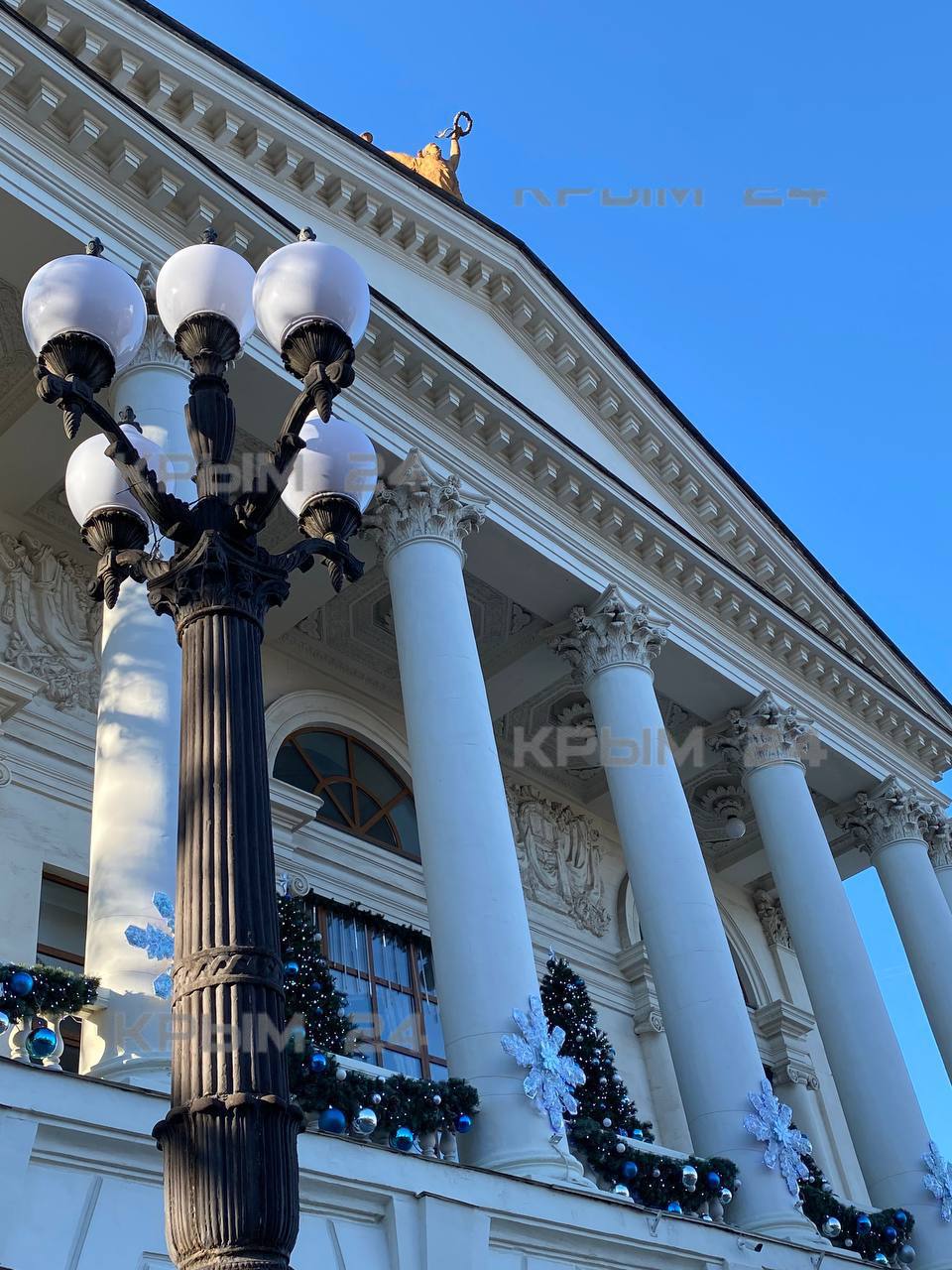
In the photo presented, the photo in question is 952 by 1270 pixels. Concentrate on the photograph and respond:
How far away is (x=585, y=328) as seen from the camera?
1777 centimetres

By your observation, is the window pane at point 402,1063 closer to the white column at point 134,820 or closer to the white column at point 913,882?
the white column at point 134,820

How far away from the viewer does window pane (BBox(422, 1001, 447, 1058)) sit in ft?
46.9

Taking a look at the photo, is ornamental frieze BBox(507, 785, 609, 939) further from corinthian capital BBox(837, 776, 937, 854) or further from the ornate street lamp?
the ornate street lamp

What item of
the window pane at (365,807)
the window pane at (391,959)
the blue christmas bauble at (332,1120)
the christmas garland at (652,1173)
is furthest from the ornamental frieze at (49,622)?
the christmas garland at (652,1173)

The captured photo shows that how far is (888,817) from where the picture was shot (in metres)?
18.9

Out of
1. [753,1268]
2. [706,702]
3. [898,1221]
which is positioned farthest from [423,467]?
[898,1221]

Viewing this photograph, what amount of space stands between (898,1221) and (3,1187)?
9449mm

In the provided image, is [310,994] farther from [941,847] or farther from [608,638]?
[941,847]

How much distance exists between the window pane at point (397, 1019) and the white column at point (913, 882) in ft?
23.2

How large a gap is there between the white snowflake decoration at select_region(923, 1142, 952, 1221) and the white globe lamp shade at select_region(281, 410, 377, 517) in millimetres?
11109

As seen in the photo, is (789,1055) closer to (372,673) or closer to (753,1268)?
(372,673)

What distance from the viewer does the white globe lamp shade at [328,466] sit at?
18.4 feet

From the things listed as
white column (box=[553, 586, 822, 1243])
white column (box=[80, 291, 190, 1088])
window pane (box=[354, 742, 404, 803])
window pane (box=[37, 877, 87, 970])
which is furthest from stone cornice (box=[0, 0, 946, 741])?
window pane (box=[37, 877, 87, 970])

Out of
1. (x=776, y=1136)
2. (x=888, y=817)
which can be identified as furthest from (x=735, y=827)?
(x=776, y=1136)
